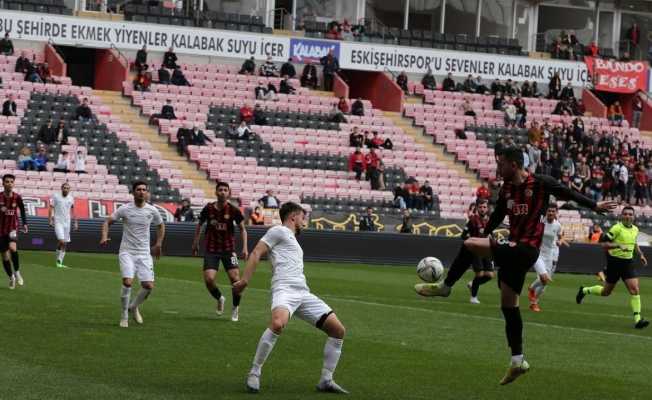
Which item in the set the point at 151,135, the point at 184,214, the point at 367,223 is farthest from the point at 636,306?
the point at 151,135

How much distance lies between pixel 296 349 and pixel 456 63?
43110 mm

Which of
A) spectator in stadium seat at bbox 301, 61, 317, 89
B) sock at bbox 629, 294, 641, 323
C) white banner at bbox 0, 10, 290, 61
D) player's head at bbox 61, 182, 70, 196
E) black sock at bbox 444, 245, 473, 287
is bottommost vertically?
sock at bbox 629, 294, 641, 323

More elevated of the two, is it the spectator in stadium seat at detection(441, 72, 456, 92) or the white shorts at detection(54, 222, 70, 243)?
the spectator in stadium seat at detection(441, 72, 456, 92)

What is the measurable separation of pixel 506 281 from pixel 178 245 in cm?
2718

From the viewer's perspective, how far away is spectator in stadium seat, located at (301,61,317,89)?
177 ft

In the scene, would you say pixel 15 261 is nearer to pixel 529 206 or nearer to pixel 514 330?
pixel 514 330

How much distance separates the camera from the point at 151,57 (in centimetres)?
5153

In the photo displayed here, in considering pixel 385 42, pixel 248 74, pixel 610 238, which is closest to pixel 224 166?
pixel 248 74

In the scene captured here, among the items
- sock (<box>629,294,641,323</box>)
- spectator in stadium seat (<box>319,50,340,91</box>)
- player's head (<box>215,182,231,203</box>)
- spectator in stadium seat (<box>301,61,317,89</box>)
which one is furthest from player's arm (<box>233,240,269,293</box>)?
spectator in stadium seat (<box>319,50,340,91</box>)

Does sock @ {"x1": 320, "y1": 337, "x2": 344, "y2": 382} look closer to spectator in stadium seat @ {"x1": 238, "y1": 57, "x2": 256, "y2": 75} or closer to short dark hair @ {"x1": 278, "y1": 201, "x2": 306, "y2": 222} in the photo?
short dark hair @ {"x1": 278, "y1": 201, "x2": 306, "y2": 222}

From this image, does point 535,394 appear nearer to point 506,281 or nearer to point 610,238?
point 506,281

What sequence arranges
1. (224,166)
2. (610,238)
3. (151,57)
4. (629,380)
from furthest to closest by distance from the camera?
(151,57) < (224,166) < (610,238) < (629,380)

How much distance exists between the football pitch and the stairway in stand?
1899cm

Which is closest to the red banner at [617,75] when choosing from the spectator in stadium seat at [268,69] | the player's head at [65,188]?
the spectator in stadium seat at [268,69]
